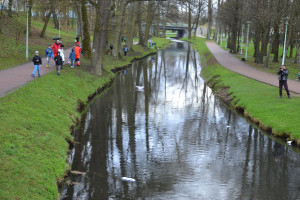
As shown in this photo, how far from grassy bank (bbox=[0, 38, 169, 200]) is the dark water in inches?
27.1

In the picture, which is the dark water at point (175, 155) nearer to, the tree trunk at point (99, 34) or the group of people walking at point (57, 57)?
the group of people walking at point (57, 57)

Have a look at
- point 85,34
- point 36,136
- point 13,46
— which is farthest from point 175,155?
point 13,46

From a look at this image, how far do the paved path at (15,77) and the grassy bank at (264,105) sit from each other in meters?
11.6

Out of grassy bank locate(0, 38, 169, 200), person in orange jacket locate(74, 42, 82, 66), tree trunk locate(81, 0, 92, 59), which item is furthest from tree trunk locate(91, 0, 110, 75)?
grassy bank locate(0, 38, 169, 200)

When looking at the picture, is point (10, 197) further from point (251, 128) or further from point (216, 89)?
point (216, 89)

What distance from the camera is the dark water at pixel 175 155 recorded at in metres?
11.0

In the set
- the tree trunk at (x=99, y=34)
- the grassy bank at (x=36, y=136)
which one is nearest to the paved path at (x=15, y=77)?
the grassy bank at (x=36, y=136)

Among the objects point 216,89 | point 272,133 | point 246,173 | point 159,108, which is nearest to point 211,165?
point 246,173

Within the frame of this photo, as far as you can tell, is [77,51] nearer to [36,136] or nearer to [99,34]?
[99,34]

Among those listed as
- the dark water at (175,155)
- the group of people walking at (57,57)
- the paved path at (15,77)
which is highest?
the group of people walking at (57,57)

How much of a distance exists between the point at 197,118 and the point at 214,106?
3491mm

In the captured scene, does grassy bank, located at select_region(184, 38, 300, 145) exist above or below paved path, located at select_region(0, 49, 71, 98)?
below

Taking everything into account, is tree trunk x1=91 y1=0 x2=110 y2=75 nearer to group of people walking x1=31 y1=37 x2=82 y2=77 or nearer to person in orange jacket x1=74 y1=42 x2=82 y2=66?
person in orange jacket x1=74 y1=42 x2=82 y2=66

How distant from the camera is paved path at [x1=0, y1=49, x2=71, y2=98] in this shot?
18302mm
